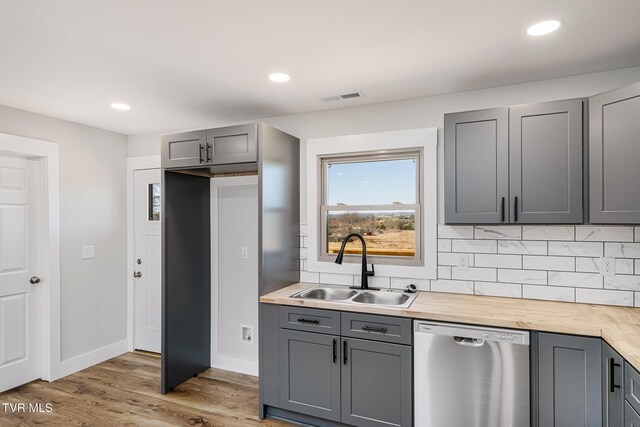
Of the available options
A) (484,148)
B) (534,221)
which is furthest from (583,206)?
(484,148)

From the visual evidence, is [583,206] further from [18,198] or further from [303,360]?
[18,198]

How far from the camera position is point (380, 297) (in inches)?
112

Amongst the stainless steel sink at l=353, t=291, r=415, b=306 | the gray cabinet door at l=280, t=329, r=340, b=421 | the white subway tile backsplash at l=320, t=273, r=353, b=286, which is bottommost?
the gray cabinet door at l=280, t=329, r=340, b=421

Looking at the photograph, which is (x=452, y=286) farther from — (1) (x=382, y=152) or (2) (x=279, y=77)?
(2) (x=279, y=77)

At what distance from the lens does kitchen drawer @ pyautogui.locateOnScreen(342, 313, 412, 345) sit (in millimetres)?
2316

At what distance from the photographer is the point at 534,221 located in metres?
2.32

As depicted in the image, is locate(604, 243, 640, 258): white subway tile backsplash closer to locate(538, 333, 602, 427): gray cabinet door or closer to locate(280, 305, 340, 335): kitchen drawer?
locate(538, 333, 602, 427): gray cabinet door

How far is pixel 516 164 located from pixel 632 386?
4.29 ft

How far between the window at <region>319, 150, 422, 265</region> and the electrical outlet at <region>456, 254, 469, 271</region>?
11.5 inches

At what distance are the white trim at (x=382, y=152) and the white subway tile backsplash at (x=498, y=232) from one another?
31cm

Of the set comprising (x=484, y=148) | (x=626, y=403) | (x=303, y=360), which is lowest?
(x=303, y=360)

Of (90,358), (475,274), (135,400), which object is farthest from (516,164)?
(90,358)

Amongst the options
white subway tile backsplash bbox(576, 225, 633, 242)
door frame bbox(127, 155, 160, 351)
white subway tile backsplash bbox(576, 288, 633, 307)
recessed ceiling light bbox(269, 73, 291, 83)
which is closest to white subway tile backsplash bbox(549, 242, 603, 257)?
white subway tile backsplash bbox(576, 225, 633, 242)

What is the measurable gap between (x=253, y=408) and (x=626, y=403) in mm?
2376
